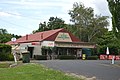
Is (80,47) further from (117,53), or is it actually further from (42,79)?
(42,79)

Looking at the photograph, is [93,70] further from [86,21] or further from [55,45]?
[86,21]

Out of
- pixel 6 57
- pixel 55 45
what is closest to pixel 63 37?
pixel 55 45

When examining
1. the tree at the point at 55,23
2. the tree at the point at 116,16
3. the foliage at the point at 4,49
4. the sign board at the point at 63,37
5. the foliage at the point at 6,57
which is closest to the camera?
the tree at the point at 116,16

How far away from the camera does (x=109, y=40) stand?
305 feet

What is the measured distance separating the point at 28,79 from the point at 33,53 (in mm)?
55432

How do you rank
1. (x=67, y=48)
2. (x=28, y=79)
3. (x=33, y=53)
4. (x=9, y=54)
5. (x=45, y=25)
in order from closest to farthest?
(x=28, y=79)
(x=9, y=54)
(x=33, y=53)
(x=67, y=48)
(x=45, y=25)

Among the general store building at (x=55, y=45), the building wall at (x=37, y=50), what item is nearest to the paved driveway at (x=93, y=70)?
the general store building at (x=55, y=45)

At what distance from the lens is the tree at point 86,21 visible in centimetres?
9375

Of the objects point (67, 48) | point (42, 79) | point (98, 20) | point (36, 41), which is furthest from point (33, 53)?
point (42, 79)

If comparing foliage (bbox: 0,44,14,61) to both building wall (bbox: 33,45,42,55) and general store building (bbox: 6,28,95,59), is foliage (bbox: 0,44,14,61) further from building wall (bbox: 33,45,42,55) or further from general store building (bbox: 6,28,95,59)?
building wall (bbox: 33,45,42,55)

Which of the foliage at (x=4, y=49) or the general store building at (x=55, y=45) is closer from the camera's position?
the foliage at (x=4, y=49)

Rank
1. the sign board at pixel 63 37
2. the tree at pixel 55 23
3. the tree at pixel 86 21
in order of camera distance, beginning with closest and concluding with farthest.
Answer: the sign board at pixel 63 37 → the tree at pixel 86 21 → the tree at pixel 55 23

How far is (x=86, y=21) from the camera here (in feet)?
311

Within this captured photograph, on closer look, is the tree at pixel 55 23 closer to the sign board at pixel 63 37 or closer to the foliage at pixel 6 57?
the sign board at pixel 63 37
